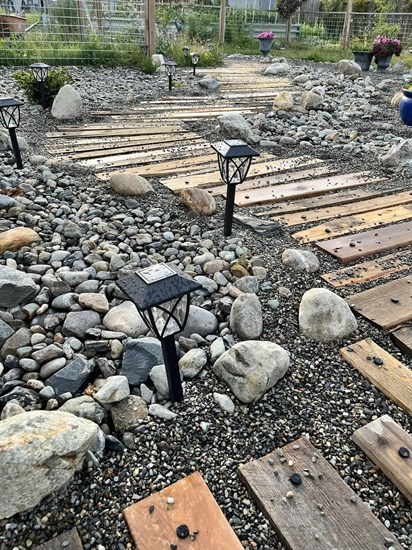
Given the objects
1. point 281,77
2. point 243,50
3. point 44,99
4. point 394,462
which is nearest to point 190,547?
point 394,462

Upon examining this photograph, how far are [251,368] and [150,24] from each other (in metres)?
8.55

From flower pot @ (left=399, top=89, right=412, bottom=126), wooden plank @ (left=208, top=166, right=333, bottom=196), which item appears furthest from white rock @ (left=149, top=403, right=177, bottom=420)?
flower pot @ (left=399, top=89, right=412, bottom=126)

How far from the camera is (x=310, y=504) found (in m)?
1.24

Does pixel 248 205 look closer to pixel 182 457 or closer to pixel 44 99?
pixel 182 457

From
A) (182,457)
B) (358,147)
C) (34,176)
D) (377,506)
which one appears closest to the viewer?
(377,506)

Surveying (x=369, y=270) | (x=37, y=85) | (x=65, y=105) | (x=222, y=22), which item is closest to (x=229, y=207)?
(x=369, y=270)

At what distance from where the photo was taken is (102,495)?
1.26 meters

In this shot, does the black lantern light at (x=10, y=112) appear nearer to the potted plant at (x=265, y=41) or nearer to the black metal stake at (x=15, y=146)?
the black metal stake at (x=15, y=146)

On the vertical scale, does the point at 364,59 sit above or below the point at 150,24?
below

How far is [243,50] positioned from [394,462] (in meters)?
13.9

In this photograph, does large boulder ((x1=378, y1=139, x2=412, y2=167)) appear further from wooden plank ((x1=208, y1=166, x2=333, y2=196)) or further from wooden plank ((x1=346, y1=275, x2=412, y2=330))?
wooden plank ((x1=346, y1=275, x2=412, y2=330))

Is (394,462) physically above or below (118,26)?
below

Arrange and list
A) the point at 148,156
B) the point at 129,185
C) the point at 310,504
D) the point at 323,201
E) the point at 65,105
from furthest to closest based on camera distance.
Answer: the point at 65,105 → the point at 148,156 → the point at 323,201 → the point at 129,185 → the point at 310,504

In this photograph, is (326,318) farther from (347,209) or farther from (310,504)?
(347,209)
